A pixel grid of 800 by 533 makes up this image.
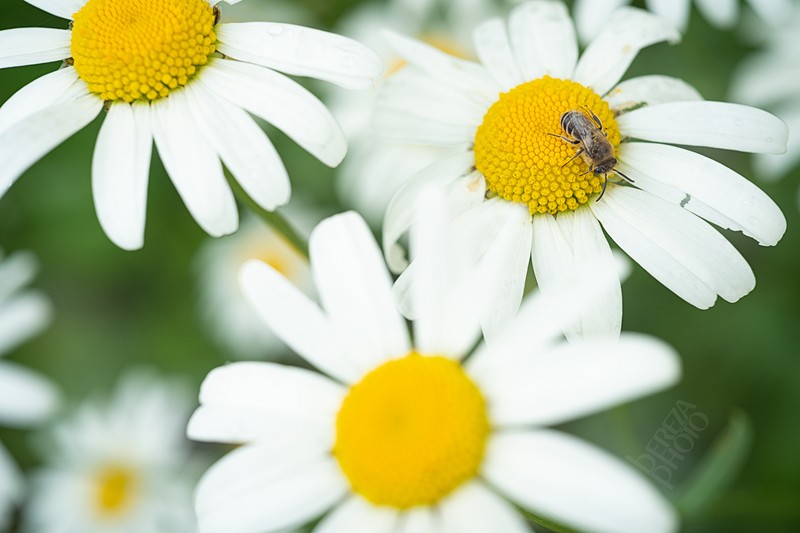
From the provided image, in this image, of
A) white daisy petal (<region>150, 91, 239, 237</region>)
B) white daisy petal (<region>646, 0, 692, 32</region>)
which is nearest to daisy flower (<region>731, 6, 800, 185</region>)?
white daisy petal (<region>646, 0, 692, 32</region>)

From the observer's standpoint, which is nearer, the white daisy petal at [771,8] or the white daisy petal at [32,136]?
the white daisy petal at [32,136]

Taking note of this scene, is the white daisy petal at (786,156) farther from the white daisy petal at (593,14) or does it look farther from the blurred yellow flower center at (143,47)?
the blurred yellow flower center at (143,47)

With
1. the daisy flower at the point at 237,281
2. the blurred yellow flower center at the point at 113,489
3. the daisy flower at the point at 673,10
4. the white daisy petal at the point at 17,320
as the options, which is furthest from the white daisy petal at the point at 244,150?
the blurred yellow flower center at the point at 113,489

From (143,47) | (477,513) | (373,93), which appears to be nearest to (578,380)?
(477,513)

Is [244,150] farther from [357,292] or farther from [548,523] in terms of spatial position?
[548,523]

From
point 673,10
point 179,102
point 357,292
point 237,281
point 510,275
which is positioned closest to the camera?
point 357,292

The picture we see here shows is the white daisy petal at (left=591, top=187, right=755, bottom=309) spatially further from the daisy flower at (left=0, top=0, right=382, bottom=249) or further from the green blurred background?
the green blurred background
